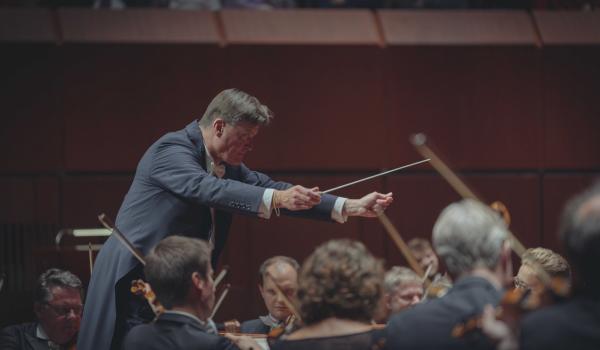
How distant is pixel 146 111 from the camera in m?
5.50

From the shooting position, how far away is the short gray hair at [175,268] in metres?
2.64

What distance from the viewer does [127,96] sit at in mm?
5500

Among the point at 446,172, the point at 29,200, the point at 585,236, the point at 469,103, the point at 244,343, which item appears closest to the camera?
the point at 585,236

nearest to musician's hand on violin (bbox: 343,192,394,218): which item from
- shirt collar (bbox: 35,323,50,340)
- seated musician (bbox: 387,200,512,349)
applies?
seated musician (bbox: 387,200,512,349)

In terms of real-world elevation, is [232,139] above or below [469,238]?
above

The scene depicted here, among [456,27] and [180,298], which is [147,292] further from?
[456,27]

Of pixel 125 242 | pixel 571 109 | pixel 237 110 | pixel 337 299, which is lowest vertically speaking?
pixel 337 299

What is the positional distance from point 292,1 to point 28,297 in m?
2.37

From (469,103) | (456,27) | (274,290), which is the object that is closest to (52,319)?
(274,290)

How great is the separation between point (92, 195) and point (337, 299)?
Result: 3.31 meters

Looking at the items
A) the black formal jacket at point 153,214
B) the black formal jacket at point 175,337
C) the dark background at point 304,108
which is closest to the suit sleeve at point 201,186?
the black formal jacket at point 153,214

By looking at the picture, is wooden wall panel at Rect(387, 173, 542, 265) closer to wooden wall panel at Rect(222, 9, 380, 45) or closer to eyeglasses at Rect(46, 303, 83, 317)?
wooden wall panel at Rect(222, 9, 380, 45)

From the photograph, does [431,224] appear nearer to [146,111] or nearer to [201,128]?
[146,111]

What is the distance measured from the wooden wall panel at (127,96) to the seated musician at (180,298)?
288 cm
